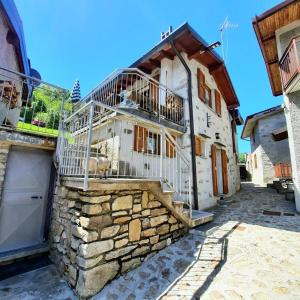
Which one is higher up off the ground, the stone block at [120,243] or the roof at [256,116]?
the roof at [256,116]

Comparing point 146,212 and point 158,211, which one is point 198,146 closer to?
point 158,211

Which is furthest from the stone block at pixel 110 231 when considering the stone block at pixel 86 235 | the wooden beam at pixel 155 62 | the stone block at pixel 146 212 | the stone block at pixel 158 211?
the wooden beam at pixel 155 62

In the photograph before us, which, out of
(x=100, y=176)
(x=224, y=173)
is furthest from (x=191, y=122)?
(x=100, y=176)

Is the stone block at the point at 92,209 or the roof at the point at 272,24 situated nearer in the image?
the stone block at the point at 92,209

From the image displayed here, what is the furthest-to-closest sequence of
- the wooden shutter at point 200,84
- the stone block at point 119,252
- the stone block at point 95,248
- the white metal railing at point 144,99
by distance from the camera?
1. the wooden shutter at point 200,84
2. the white metal railing at point 144,99
3. the stone block at point 119,252
4. the stone block at point 95,248

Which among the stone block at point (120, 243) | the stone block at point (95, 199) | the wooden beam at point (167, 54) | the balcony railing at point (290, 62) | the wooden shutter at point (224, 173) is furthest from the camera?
the wooden shutter at point (224, 173)

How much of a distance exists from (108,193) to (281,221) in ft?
15.8

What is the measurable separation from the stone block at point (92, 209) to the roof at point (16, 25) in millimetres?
6277

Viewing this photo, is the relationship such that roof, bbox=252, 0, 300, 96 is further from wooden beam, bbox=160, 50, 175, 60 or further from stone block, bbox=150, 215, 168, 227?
stone block, bbox=150, 215, 168, 227

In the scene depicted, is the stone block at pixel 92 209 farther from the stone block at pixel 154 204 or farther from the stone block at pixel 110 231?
the stone block at pixel 154 204

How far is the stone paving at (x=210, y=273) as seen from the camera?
239 cm

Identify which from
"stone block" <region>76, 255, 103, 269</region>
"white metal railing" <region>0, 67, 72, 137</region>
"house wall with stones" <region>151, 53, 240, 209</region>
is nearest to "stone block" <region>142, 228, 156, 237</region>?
"stone block" <region>76, 255, 103, 269</region>

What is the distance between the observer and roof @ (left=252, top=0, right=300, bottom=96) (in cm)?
625

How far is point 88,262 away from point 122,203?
36.8 inches
